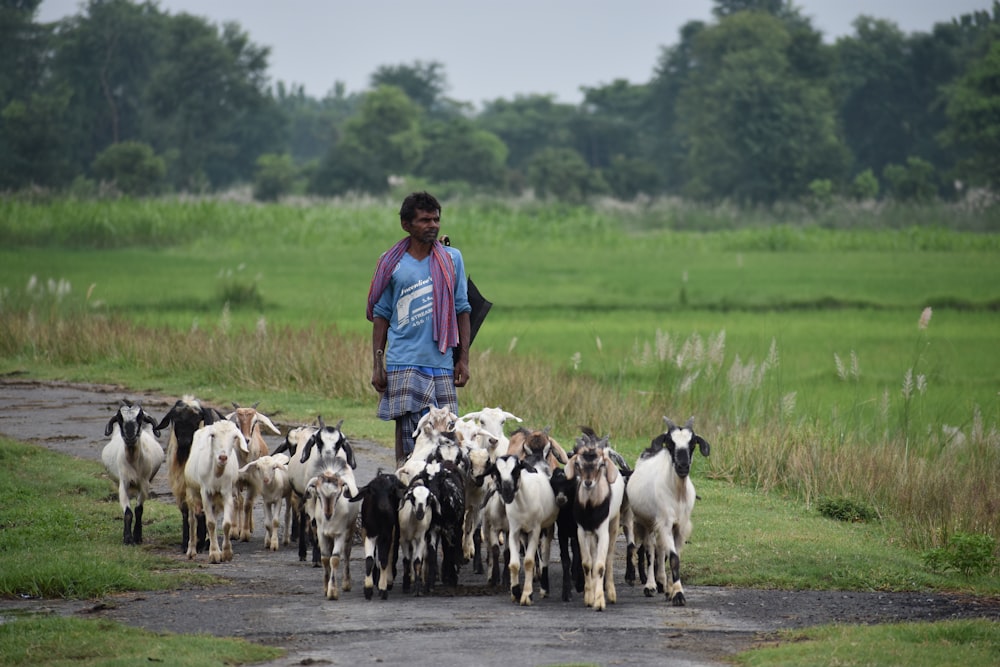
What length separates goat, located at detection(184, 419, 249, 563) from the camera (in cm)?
1117

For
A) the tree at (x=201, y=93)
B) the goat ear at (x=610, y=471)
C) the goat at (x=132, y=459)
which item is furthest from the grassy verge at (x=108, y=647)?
the tree at (x=201, y=93)

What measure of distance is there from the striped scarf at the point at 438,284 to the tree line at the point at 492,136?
46.2 meters

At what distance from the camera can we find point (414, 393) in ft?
36.4

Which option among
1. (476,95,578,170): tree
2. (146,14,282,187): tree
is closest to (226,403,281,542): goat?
(146,14,282,187): tree

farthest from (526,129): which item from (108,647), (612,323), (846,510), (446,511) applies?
(108,647)

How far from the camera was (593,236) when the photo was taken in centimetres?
4697

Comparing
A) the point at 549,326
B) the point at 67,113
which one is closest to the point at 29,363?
the point at 549,326

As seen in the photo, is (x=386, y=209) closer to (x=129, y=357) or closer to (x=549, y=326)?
(x=549, y=326)

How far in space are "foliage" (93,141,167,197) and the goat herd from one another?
168 feet

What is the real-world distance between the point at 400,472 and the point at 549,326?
1866 cm

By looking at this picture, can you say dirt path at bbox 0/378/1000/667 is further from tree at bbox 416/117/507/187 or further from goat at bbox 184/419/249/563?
tree at bbox 416/117/507/187

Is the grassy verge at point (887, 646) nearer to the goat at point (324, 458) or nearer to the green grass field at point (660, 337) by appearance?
the green grass field at point (660, 337)

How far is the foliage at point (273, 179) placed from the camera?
6806 centimetres

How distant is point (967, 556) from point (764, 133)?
5435 centimetres
